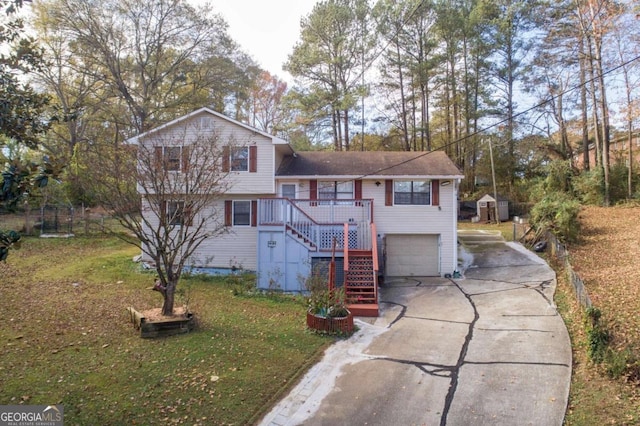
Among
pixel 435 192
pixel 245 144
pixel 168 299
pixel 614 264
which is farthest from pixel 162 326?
pixel 614 264

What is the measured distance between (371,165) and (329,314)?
8.52 meters

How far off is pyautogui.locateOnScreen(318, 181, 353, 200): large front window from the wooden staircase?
10.9 feet

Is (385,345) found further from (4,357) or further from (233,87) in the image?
(233,87)

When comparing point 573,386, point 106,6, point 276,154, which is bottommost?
point 573,386

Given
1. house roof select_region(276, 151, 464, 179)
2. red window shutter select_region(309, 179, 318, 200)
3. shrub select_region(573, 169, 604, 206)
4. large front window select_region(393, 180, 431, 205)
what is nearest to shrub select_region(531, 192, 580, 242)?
house roof select_region(276, 151, 464, 179)

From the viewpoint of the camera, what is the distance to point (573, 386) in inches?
230

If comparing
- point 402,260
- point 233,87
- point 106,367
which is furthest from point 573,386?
point 233,87

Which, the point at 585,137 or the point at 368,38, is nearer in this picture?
the point at 585,137

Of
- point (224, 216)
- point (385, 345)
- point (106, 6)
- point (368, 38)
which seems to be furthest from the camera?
point (368, 38)

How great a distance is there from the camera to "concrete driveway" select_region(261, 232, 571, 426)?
519 cm

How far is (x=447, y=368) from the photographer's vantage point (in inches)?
260

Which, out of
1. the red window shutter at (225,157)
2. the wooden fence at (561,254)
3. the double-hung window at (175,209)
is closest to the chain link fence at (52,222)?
the red window shutter at (225,157)

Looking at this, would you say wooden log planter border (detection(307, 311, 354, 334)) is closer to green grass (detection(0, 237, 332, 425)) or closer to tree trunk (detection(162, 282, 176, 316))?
green grass (detection(0, 237, 332, 425))

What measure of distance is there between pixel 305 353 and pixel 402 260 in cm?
843
